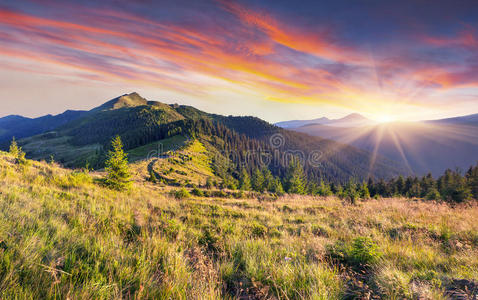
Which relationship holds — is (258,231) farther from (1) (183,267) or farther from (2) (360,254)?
(1) (183,267)

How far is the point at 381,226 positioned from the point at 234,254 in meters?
5.63

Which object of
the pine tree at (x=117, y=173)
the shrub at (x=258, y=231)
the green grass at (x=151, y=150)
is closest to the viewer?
the shrub at (x=258, y=231)

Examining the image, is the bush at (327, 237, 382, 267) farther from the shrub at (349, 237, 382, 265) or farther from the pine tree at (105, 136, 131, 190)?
the pine tree at (105, 136, 131, 190)

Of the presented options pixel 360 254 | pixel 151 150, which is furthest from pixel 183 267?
pixel 151 150

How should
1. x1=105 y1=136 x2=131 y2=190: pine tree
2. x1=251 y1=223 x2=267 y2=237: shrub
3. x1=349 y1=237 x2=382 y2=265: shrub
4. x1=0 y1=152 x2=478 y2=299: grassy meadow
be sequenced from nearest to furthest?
x1=0 y1=152 x2=478 y2=299: grassy meadow → x1=349 y1=237 x2=382 y2=265: shrub → x1=251 y1=223 x2=267 y2=237: shrub → x1=105 y1=136 x2=131 y2=190: pine tree

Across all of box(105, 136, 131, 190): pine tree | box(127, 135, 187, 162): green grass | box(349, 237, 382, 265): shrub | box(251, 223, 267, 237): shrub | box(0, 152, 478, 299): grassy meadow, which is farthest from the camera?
box(127, 135, 187, 162): green grass

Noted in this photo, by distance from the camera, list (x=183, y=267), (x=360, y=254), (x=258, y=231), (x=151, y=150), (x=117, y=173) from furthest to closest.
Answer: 1. (x=151, y=150)
2. (x=117, y=173)
3. (x=258, y=231)
4. (x=360, y=254)
5. (x=183, y=267)

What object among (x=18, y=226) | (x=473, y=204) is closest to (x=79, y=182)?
(x=18, y=226)

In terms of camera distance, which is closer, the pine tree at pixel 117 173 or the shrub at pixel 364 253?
the shrub at pixel 364 253

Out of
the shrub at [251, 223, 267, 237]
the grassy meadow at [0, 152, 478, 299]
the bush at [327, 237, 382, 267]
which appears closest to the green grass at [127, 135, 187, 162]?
the shrub at [251, 223, 267, 237]

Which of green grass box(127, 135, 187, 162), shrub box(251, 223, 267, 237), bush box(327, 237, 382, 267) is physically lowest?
green grass box(127, 135, 187, 162)

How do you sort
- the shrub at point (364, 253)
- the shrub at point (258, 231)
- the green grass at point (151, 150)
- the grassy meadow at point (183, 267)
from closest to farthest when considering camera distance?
the grassy meadow at point (183, 267), the shrub at point (364, 253), the shrub at point (258, 231), the green grass at point (151, 150)

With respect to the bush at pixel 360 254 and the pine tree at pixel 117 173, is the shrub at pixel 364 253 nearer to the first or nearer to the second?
the bush at pixel 360 254

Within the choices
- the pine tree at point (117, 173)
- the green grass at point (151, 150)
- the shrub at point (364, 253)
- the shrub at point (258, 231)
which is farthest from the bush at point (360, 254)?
the green grass at point (151, 150)
